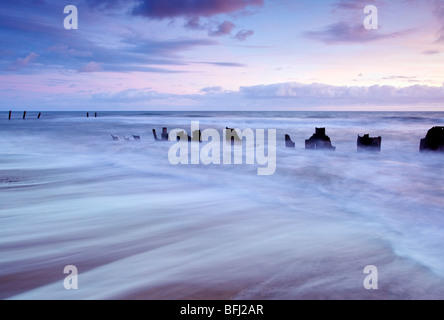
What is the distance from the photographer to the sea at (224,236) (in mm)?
2375

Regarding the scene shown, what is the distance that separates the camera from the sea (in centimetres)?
238

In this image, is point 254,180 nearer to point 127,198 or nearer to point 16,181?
point 127,198

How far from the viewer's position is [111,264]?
276 cm

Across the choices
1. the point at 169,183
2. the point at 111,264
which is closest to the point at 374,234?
the point at 111,264

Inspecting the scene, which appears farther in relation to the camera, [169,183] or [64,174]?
[64,174]

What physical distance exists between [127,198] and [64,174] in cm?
276

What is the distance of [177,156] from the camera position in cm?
949

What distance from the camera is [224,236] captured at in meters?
3.43

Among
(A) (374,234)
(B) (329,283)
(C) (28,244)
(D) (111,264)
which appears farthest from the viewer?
(A) (374,234)
